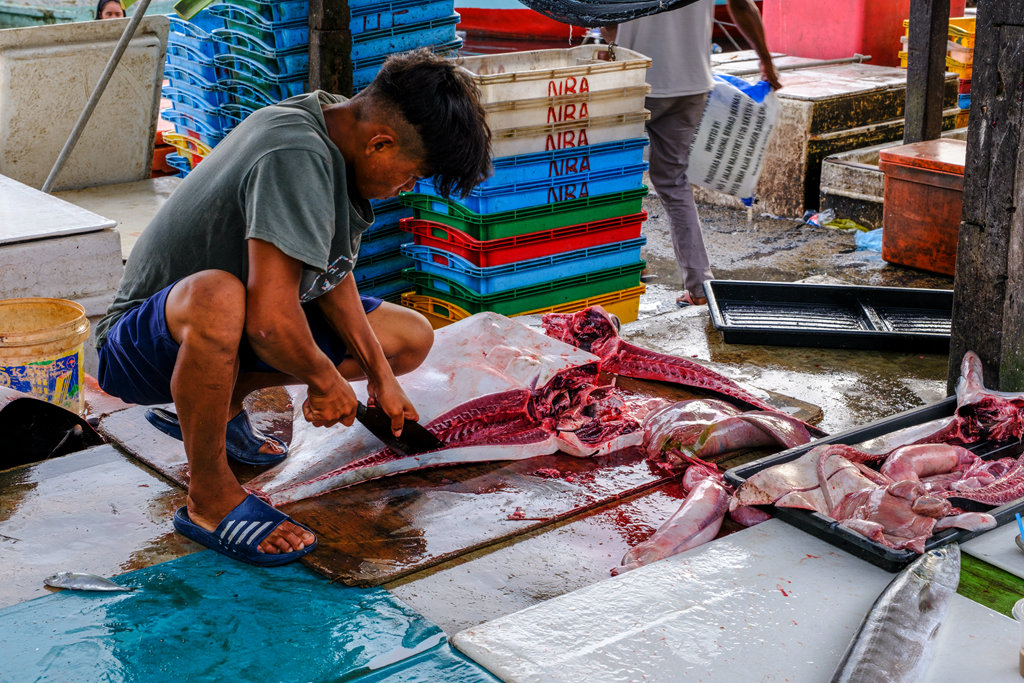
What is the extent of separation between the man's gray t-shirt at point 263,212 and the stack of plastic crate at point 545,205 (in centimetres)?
186

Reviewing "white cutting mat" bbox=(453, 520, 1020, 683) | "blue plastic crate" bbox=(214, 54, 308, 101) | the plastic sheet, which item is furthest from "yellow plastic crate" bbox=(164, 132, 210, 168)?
Result: "white cutting mat" bbox=(453, 520, 1020, 683)

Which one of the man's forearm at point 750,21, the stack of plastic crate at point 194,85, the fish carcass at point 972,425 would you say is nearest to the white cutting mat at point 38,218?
the stack of plastic crate at point 194,85

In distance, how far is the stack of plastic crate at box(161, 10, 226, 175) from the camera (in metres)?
6.27

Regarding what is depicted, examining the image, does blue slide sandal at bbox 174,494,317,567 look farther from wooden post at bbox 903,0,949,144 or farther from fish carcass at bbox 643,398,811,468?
wooden post at bbox 903,0,949,144

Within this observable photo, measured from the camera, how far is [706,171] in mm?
6492

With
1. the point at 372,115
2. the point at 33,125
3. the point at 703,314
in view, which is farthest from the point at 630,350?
the point at 33,125

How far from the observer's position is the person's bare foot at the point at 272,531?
3090 mm

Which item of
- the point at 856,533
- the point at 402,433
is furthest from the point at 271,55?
the point at 856,533

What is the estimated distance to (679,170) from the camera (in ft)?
20.5

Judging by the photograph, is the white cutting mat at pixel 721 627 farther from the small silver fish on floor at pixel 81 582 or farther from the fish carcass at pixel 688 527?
the small silver fish on floor at pixel 81 582

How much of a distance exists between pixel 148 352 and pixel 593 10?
1.96 meters

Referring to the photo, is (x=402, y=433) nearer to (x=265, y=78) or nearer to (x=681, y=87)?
(x=265, y=78)

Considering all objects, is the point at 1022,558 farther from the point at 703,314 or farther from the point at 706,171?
the point at 706,171

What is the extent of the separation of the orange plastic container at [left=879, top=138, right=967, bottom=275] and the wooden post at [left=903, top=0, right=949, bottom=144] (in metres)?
0.33
